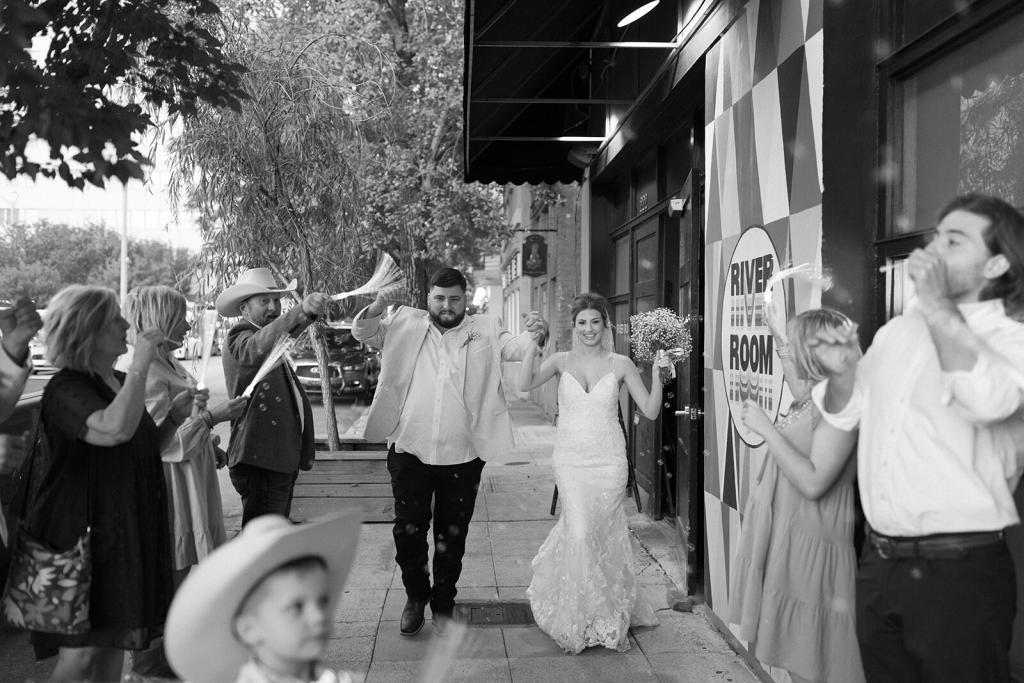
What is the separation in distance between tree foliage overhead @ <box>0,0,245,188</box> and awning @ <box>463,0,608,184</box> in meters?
1.67

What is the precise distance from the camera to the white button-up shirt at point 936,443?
2.12m

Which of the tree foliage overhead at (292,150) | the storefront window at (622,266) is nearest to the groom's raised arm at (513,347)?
the storefront window at (622,266)

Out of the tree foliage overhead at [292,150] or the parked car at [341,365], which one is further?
the parked car at [341,365]

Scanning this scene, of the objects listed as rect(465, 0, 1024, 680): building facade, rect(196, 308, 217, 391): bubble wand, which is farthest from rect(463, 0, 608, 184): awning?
rect(196, 308, 217, 391): bubble wand

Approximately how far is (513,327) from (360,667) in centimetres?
2563

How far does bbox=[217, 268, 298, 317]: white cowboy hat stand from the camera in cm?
491

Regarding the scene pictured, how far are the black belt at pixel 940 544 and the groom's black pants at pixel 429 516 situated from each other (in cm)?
309

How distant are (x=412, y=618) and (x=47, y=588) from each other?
2.28m

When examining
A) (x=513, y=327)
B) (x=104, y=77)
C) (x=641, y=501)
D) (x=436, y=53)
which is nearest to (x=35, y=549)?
(x=104, y=77)

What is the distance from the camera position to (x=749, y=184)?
4.39 meters

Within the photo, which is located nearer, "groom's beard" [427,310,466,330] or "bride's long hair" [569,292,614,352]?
"bride's long hair" [569,292,614,352]

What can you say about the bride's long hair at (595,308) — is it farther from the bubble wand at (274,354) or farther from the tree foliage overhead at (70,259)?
the tree foliage overhead at (70,259)

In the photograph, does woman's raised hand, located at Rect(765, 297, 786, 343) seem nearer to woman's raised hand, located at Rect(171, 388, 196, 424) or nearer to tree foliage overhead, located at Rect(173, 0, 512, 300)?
woman's raised hand, located at Rect(171, 388, 196, 424)

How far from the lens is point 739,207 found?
4.55 m
